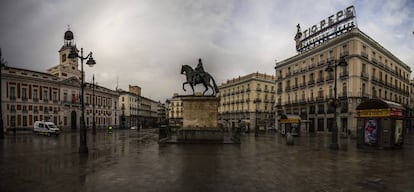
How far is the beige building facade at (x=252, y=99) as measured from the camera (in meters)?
72.4

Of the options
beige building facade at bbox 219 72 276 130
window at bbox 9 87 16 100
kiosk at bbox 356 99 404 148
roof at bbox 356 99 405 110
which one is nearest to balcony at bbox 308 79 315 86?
beige building facade at bbox 219 72 276 130

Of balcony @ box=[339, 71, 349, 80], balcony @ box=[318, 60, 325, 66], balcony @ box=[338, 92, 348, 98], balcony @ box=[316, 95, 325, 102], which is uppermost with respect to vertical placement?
balcony @ box=[318, 60, 325, 66]

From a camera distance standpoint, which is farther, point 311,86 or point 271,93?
point 271,93

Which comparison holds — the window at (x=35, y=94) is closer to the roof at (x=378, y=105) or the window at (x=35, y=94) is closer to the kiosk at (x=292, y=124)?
the kiosk at (x=292, y=124)

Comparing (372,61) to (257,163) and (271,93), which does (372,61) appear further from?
(257,163)

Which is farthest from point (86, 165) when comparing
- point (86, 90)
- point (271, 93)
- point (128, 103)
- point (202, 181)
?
point (128, 103)

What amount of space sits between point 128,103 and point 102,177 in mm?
86307

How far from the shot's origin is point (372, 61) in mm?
43656

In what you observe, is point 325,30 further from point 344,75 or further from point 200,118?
point 200,118

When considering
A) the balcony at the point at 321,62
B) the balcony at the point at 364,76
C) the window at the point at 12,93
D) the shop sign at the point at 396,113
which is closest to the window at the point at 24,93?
the window at the point at 12,93

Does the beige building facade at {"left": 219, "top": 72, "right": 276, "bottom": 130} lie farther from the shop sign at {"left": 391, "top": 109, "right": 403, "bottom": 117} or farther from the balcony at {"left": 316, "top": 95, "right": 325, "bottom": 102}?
the shop sign at {"left": 391, "top": 109, "right": 403, "bottom": 117}

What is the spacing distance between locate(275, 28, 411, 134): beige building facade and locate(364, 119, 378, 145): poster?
2200 centimetres

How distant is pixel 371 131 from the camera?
17172 mm

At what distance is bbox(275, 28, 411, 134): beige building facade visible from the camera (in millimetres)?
40812
